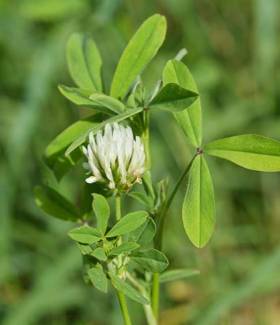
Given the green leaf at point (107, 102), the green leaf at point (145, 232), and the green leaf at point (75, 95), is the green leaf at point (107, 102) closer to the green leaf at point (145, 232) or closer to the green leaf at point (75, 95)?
Result: the green leaf at point (75, 95)

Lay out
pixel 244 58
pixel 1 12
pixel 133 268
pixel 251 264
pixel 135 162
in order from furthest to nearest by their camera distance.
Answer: pixel 244 58, pixel 1 12, pixel 251 264, pixel 133 268, pixel 135 162

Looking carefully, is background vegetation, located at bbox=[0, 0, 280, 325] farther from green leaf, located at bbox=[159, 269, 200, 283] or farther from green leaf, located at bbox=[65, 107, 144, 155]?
green leaf, located at bbox=[65, 107, 144, 155]

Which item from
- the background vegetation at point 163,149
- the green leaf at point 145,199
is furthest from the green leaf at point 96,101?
the background vegetation at point 163,149

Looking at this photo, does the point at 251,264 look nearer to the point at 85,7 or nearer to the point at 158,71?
the point at 158,71

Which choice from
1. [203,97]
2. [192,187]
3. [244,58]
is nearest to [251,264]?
[203,97]

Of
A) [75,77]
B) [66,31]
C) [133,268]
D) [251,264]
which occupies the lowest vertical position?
[251,264]

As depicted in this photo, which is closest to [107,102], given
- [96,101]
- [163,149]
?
[96,101]
